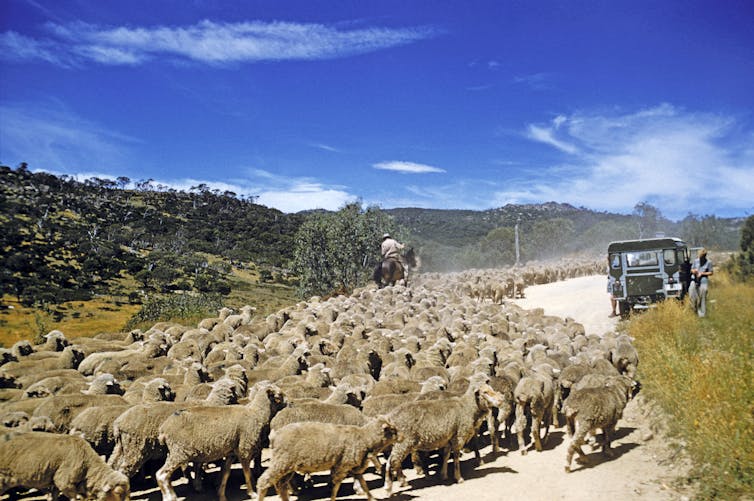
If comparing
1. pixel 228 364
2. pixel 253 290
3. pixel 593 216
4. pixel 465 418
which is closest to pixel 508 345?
pixel 465 418

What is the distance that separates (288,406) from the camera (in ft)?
23.7

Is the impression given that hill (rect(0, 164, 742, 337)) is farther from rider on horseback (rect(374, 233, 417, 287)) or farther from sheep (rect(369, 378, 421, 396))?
sheep (rect(369, 378, 421, 396))

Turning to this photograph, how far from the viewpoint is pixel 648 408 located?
31.4 feet

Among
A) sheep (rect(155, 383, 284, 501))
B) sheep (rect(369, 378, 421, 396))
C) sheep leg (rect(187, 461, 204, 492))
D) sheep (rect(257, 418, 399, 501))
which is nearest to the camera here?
sheep (rect(257, 418, 399, 501))

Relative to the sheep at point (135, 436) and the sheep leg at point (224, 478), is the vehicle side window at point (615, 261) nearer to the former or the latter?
the sheep leg at point (224, 478)

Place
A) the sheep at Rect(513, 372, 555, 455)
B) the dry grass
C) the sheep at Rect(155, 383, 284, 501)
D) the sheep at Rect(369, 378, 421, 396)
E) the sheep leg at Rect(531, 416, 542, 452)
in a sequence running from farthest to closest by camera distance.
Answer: the dry grass < the sheep at Rect(369, 378, 421, 396) < the sheep leg at Rect(531, 416, 542, 452) < the sheep at Rect(513, 372, 555, 455) < the sheep at Rect(155, 383, 284, 501)

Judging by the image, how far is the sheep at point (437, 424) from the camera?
693cm

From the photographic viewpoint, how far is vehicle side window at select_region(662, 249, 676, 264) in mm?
18750

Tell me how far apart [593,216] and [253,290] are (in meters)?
92.5

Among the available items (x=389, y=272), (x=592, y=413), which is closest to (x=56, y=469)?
(x=592, y=413)

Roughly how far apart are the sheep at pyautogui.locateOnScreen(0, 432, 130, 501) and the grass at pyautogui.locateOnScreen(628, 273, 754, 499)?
6888 millimetres

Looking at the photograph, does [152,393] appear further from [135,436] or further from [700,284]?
[700,284]

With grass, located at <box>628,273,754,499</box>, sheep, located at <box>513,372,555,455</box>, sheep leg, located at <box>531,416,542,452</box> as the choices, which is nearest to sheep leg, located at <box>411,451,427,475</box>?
sheep, located at <box>513,372,555,455</box>

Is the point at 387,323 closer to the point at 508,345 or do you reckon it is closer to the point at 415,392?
the point at 508,345
